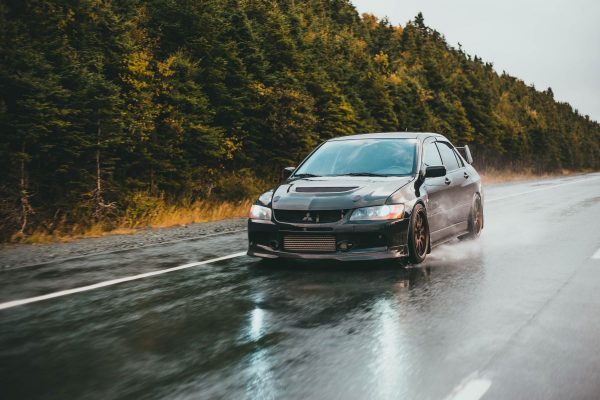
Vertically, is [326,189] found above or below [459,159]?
below

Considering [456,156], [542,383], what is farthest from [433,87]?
[542,383]

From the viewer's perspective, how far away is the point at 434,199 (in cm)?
881

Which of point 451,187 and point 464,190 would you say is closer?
point 451,187

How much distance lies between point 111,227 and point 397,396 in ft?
37.7

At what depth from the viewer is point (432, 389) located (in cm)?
370

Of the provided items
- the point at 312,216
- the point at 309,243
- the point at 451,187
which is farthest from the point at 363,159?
the point at 309,243

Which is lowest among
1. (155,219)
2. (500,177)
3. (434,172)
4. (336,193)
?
(500,177)

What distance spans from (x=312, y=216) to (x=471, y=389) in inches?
159

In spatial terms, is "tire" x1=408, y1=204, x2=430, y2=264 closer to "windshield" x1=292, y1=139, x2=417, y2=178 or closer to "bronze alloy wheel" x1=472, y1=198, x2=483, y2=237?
"windshield" x1=292, y1=139, x2=417, y2=178

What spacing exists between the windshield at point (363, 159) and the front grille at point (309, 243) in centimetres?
147

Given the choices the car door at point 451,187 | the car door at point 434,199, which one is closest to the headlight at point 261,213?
the car door at point 434,199

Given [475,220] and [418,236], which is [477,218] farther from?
[418,236]

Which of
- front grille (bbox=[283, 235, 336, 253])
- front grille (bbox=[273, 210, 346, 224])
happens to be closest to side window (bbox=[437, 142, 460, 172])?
front grille (bbox=[273, 210, 346, 224])

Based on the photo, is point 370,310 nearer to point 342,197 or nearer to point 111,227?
point 342,197
